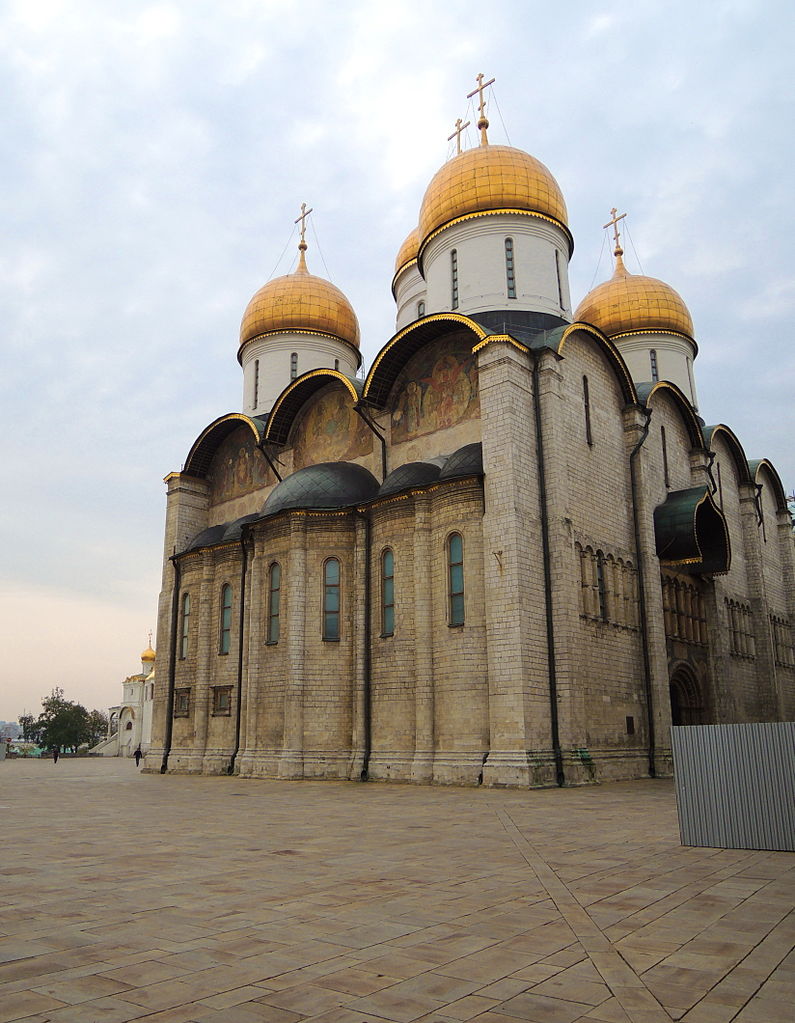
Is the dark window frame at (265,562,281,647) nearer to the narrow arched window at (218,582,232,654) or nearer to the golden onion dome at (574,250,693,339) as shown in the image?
the narrow arched window at (218,582,232,654)

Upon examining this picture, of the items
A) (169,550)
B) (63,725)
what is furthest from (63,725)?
(169,550)

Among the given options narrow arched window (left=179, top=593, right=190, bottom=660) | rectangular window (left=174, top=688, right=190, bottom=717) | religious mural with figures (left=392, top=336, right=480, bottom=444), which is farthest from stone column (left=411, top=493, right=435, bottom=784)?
narrow arched window (left=179, top=593, right=190, bottom=660)

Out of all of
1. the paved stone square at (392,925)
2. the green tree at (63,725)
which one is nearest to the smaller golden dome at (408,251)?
the paved stone square at (392,925)

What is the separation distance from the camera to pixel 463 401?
20.1m

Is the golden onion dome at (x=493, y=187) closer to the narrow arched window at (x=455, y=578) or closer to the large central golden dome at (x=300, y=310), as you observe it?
the large central golden dome at (x=300, y=310)

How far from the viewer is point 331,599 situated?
20.0 m

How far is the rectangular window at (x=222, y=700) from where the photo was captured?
22000mm

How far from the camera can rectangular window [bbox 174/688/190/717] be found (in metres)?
23.6

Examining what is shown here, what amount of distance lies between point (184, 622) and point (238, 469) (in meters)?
5.01

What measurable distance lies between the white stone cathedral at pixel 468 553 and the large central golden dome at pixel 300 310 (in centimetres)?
15

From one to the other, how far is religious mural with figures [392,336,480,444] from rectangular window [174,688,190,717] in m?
9.45

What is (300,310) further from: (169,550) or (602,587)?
(602,587)

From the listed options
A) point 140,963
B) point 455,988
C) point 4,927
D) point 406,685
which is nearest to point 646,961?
point 455,988

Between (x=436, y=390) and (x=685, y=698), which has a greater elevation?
(x=436, y=390)
